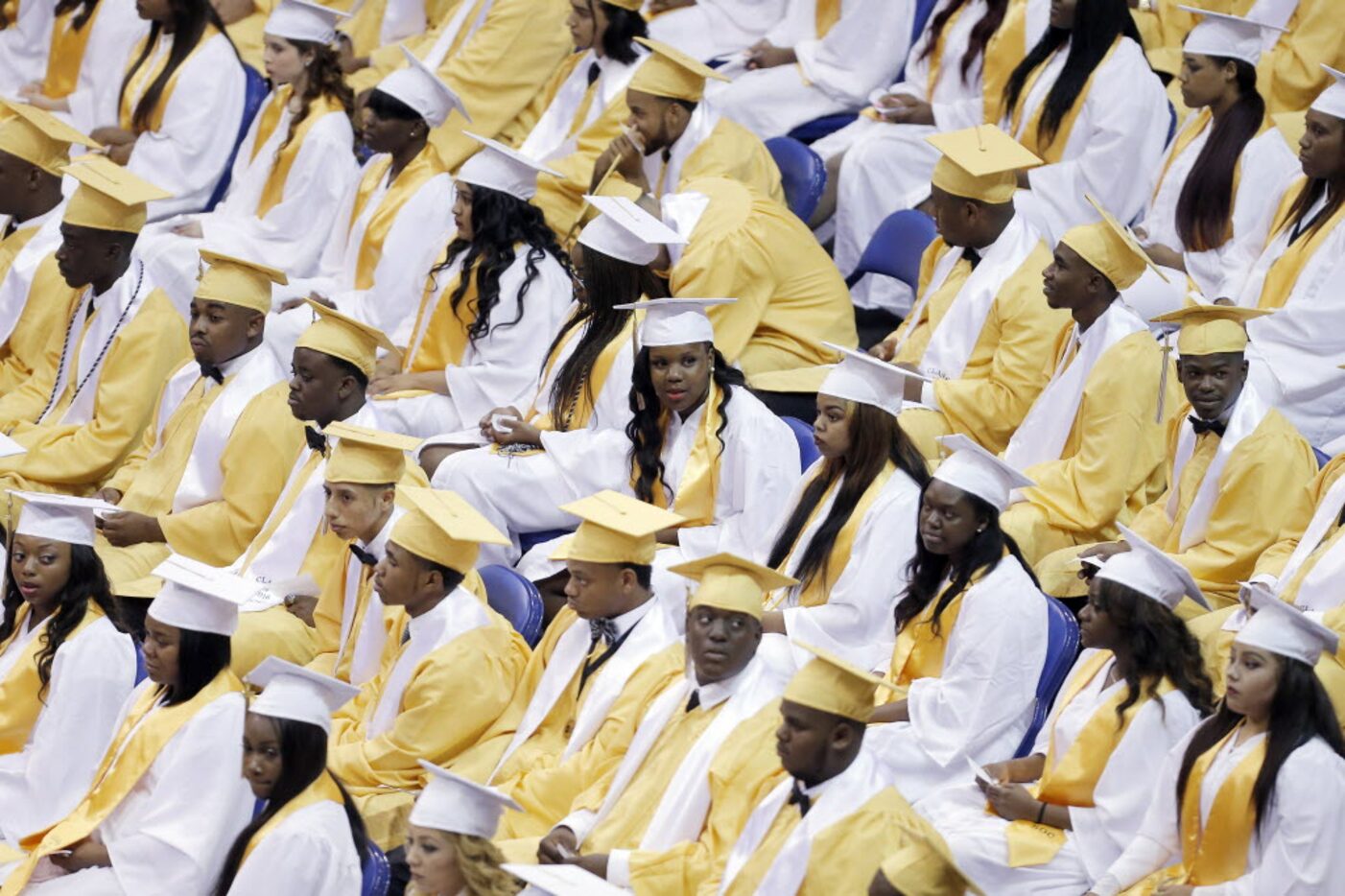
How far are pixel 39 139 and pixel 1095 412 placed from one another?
13.2 feet

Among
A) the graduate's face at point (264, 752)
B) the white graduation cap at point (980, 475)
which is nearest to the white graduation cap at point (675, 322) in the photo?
the white graduation cap at point (980, 475)

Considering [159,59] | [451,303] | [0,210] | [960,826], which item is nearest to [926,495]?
[960,826]

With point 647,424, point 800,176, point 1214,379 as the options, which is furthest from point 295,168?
point 1214,379

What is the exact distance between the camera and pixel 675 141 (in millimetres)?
8547

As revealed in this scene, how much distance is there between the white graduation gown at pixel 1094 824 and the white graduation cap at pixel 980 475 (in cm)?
58

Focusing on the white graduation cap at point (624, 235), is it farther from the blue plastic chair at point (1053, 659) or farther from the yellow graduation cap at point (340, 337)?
the blue plastic chair at point (1053, 659)

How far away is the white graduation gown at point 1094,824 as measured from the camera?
559 centimetres

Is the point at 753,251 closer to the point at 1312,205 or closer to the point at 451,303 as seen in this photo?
the point at 451,303

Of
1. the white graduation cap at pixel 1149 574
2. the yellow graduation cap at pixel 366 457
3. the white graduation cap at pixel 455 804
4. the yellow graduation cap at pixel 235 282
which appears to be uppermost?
the white graduation cap at pixel 1149 574

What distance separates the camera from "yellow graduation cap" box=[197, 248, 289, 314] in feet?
24.8

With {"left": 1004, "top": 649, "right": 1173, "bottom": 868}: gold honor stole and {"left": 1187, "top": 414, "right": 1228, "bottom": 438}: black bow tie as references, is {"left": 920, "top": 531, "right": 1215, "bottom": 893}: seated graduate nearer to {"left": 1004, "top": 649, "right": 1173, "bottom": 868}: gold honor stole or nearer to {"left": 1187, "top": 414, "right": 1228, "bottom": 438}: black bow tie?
{"left": 1004, "top": 649, "right": 1173, "bottom": 868}: gold honor stole

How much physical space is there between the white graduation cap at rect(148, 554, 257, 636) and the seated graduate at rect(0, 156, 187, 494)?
2393 mm

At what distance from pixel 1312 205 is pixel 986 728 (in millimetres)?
2406

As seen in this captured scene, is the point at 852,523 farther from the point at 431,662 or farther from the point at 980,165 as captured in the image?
the point at 980,165
